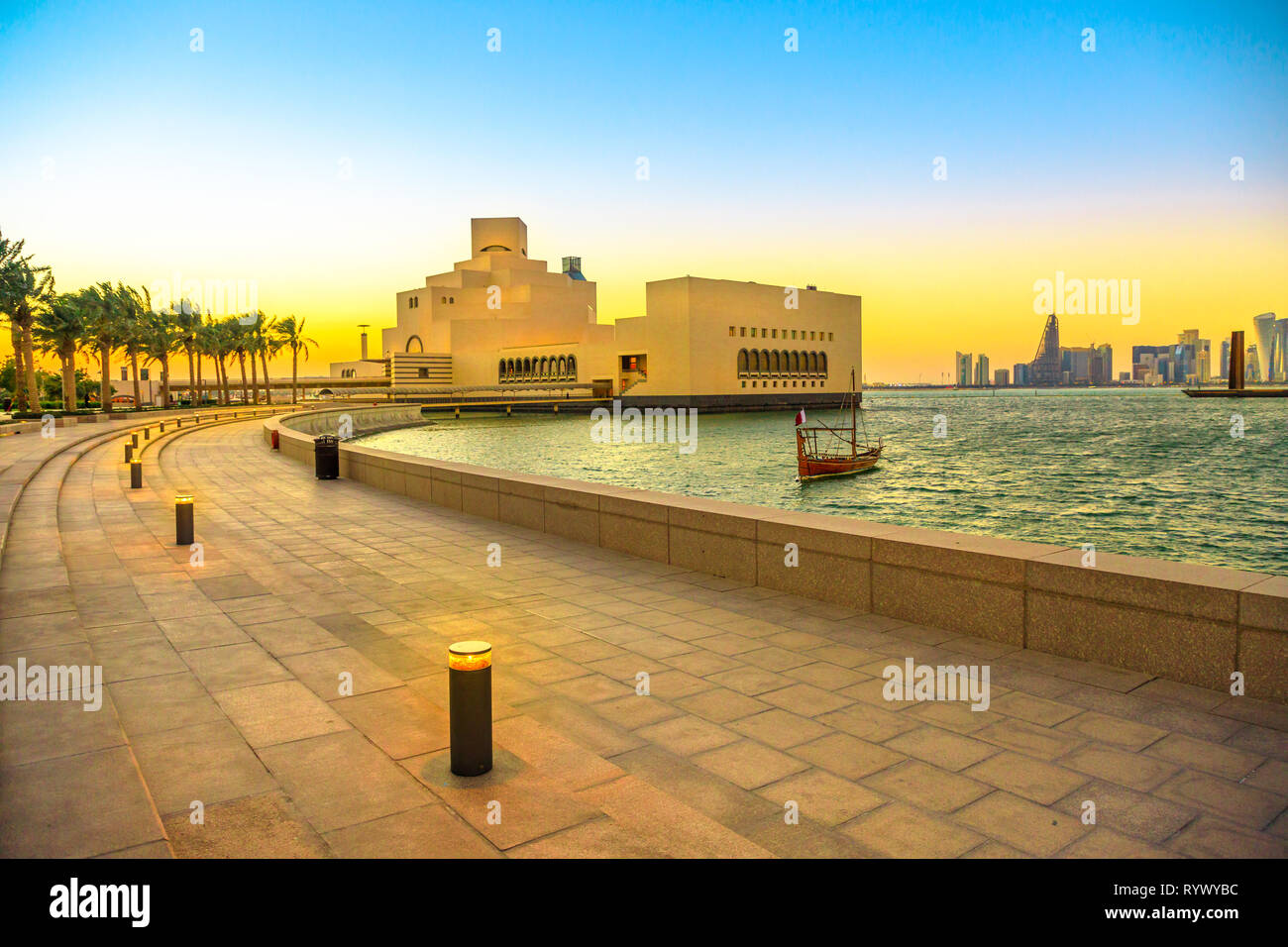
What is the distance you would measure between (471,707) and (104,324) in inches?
2568

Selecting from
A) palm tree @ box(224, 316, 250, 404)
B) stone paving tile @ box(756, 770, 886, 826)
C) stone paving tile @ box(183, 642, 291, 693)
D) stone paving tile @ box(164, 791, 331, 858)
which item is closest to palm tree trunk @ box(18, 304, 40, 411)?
palm tree @ box(224, 316, 250, 404)

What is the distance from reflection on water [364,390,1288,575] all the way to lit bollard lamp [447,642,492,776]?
2424cm

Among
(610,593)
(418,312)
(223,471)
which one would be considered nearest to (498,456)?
(223,471)

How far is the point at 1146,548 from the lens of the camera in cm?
2500

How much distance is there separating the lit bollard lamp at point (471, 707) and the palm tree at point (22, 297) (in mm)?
46758

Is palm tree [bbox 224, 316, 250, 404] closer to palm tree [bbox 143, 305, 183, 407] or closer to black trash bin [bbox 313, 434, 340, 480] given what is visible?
palm tree [bbox 143, 305, 183, 407]

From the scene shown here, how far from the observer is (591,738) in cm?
508

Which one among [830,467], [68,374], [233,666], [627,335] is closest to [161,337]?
[68,374]

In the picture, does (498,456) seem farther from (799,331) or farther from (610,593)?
(799,331)

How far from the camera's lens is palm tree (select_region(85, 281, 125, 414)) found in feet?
183

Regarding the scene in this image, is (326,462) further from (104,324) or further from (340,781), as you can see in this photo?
(104,324)

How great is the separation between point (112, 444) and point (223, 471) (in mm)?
13361
